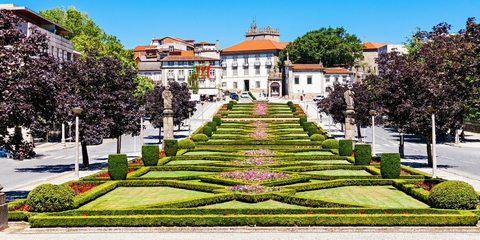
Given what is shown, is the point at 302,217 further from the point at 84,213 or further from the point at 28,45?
the point at 28,45

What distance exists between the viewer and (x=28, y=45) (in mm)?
24234

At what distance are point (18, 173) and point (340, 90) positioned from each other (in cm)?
3858

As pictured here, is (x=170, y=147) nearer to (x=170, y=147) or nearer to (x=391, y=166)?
(x=170, y=147)

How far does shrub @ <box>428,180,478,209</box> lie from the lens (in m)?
21.3

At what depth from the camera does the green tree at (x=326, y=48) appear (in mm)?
125438

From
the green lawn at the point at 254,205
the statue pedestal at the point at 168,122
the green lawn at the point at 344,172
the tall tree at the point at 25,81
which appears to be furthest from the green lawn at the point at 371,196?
the statue pedestal at the point at 168,122

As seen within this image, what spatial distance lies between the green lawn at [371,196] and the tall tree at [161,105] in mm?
38693

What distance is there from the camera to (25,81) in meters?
23.4

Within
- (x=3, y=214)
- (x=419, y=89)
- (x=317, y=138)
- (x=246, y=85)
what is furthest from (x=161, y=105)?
(x=246, y=85)

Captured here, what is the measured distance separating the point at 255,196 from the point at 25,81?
947cm

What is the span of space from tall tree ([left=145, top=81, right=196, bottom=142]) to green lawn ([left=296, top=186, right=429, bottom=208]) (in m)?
38.7

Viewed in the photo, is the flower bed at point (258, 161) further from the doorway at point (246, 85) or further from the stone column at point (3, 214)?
the doorway at point (246, 85)

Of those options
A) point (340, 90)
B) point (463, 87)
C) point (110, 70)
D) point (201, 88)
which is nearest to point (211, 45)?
point (201, 88)

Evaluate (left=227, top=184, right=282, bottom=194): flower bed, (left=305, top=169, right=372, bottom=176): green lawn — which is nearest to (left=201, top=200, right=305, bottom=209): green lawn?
(left=227, top=184, right=282, bottom=194): flower bed
